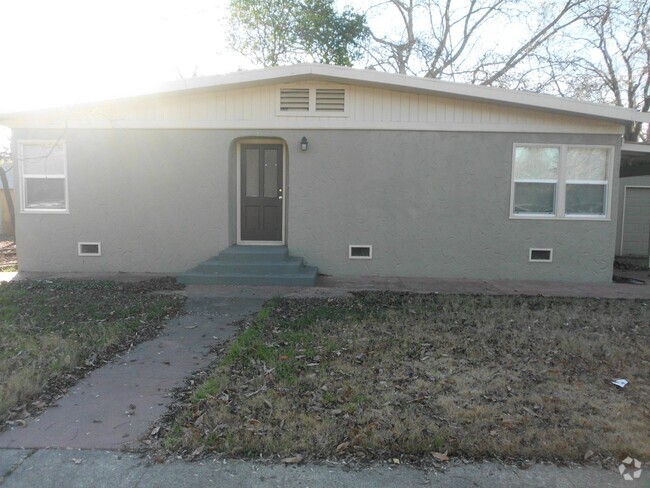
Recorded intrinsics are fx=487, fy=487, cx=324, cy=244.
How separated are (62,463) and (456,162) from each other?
8.41 meters

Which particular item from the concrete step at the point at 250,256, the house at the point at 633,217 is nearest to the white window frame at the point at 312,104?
the concrete step at the point at 250,256

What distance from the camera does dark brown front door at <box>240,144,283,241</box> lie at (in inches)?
405

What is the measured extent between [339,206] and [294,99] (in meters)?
2.29

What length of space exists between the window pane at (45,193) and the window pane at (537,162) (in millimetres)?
9278

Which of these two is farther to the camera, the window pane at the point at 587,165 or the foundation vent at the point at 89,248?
the foundation vent at the point at 89,248

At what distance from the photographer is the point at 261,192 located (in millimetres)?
10359

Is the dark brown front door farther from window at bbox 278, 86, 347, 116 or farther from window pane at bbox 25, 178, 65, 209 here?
window pane at bbox 25, 178, 65, 209

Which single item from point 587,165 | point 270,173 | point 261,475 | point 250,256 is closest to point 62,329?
point 250,256

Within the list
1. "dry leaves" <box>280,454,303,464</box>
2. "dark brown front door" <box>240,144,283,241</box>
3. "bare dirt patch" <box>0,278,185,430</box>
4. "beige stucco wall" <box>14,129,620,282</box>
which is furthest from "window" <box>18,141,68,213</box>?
"dry leaves" <box>280,454,303,464</box>

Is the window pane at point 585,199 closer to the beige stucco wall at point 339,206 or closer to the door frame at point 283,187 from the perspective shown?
the beige stucco wall at point 339,206

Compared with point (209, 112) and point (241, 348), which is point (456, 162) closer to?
point (209, 112)

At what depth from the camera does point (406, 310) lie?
7.04 m

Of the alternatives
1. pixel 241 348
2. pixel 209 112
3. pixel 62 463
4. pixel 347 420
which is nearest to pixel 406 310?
pixel 241 348

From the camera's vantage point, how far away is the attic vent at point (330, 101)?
9578 millimetres
